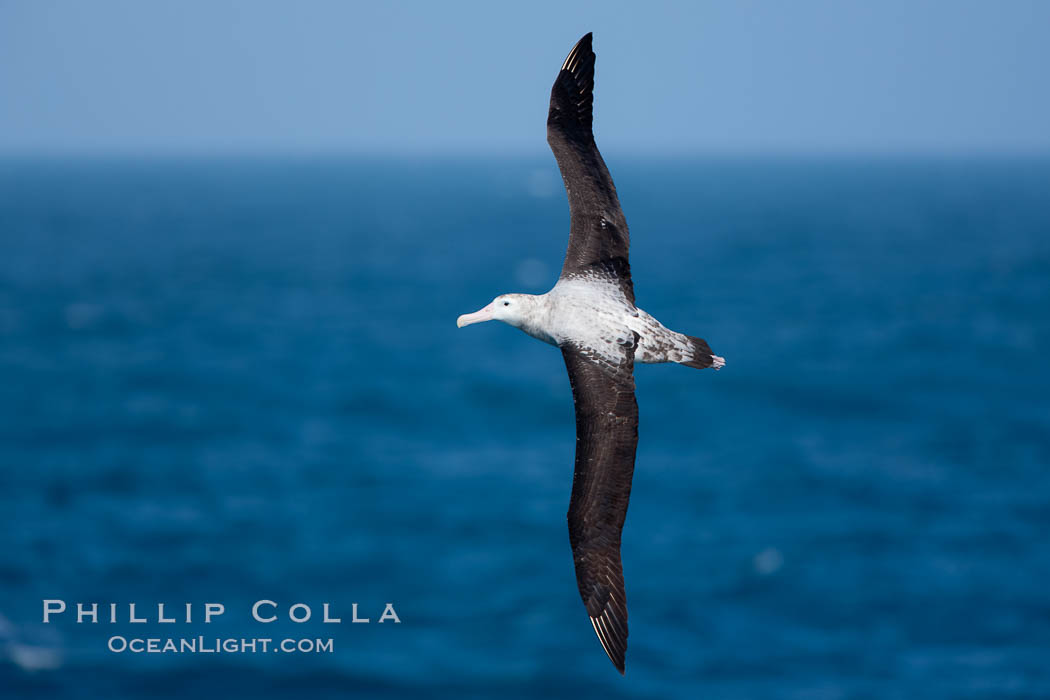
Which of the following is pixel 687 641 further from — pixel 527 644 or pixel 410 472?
pixel 410 472

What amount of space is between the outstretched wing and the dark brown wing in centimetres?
132

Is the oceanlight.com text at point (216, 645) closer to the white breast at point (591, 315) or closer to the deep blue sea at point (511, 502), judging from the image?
the deep blue sea at point (511, 502)

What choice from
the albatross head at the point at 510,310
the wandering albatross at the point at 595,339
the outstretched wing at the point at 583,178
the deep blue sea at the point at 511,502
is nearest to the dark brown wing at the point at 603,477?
the wandering albatross at the point at 595,339

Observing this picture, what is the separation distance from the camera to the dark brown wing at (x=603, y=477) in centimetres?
1283

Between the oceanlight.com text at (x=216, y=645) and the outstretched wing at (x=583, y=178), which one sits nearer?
the outstretched wing at (x=583, y=178)

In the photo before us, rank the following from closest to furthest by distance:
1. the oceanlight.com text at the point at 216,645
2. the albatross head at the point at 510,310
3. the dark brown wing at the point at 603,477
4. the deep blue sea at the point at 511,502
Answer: the dark brown wing at the point at 603,477
the albatross head at the point at 510,310
the deep blue sea at the point at 511,502
the oceanlight.com text at the point at 216,645

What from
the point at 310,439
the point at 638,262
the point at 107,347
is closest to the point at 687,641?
the point at 310,439

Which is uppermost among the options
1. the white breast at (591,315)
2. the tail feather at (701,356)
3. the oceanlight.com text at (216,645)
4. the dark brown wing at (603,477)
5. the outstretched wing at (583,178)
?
the oceanlight.com text at (216,645)

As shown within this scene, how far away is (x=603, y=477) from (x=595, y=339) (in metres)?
1.62

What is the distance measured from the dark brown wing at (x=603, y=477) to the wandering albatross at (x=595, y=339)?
11 mm

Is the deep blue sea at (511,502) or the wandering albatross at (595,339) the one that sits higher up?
the deep blue sea at (511,502)

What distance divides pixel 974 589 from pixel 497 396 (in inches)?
1829

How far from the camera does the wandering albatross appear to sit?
507 inches

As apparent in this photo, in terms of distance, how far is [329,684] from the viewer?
5591 cm
